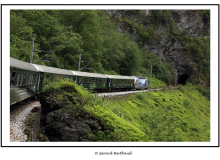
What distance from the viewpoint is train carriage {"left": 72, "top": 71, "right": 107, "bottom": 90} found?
87.7 ft

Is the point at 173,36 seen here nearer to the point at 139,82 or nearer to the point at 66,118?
the point at 139,82

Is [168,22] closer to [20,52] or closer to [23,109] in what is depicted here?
[20,52]

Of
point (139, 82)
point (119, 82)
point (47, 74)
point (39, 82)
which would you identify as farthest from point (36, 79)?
point (139, 82)

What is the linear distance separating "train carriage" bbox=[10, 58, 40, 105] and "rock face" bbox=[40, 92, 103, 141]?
1.80 meters

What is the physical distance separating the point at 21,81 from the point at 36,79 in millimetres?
4372

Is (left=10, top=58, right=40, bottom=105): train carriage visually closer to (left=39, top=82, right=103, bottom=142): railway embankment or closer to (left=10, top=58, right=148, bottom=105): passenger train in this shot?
(left=10, top=58, right=148, bottom=105): passenger train

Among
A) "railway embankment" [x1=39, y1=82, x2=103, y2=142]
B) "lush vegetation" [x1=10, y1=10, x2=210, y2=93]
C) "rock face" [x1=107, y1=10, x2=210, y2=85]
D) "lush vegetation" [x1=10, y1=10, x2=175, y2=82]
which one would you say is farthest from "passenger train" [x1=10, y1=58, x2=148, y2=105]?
"rock face" [x1=107, y1=10, x2=210, y2=85]

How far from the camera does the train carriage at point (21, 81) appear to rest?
11344 millimetres

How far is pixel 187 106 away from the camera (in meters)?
38.8

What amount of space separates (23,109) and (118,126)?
6.57 meters

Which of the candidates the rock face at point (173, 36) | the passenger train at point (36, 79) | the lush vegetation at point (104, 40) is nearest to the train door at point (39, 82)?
the passenger train at point (36, 79)

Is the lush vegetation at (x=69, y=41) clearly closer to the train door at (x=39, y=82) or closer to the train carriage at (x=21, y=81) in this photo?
the train door at (x=39, y=82)

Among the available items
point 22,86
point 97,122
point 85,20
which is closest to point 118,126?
point 97,122

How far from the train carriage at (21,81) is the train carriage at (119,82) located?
1688 centimetres
